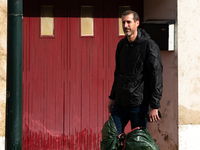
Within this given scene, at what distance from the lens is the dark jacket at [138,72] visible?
3998mm

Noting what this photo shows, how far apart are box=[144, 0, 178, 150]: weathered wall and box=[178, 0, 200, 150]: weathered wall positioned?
8cm

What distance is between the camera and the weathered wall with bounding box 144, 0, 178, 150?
18.1ft

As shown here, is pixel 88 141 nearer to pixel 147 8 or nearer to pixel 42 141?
pixel 42 141

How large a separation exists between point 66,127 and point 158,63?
102 inches

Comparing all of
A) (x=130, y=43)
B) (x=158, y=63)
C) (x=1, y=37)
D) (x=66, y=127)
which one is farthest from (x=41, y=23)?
(x=158, y=63)

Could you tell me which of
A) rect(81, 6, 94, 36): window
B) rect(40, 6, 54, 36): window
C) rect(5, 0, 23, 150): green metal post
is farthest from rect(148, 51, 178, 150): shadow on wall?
rect(5, 0, 23, 150): green metal post

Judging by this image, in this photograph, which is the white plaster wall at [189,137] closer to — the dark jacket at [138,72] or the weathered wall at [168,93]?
the weathered wall at [168,93]

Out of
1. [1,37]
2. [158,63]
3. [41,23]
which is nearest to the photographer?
[158,63]

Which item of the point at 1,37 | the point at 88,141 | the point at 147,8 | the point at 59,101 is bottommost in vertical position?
the point at 88,141

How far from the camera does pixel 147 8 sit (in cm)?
615

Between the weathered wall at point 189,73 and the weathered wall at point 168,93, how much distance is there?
3.3 inches

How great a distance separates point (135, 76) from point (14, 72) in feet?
4.87

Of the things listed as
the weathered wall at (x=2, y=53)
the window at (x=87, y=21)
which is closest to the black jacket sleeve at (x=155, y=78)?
the weathered wall at (x=2, y=53)

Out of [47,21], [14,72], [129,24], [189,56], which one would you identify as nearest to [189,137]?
[189,56]
